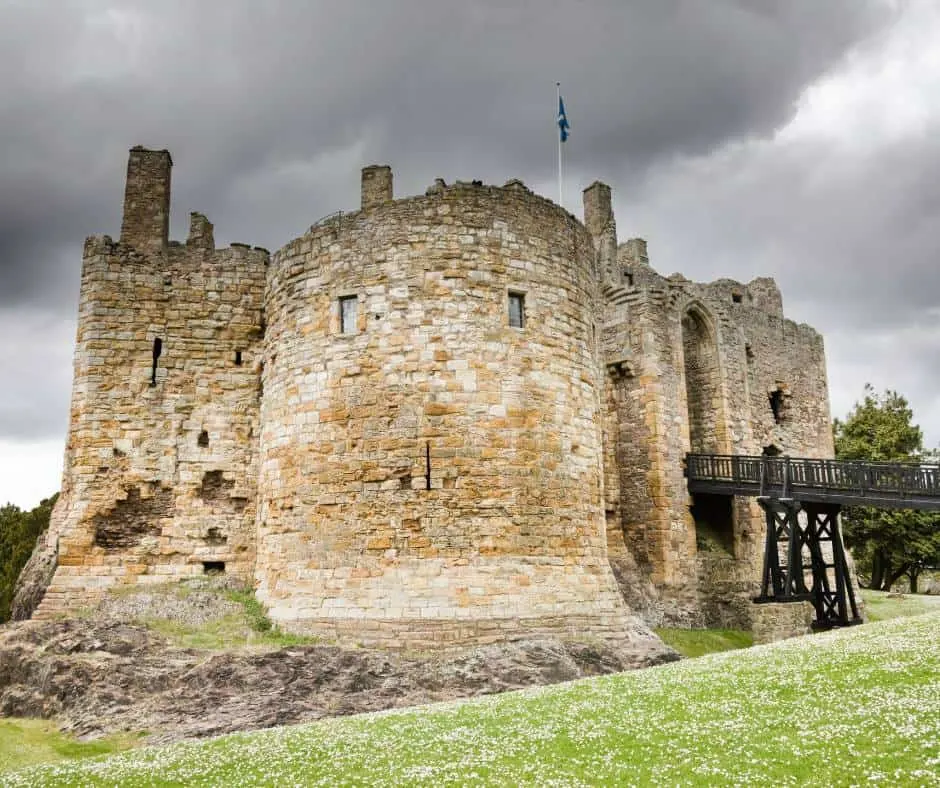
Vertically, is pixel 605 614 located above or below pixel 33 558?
below

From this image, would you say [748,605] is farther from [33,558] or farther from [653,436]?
A: [33,558]

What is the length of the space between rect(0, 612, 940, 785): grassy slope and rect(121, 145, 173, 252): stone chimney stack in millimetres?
11577

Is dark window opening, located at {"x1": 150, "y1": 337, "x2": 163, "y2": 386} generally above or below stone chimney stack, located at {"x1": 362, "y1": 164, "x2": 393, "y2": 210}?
below

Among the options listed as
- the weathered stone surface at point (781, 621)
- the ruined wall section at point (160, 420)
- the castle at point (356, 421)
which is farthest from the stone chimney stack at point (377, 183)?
the weathered stone surface at point (781, 621)

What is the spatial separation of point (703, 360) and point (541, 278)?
485 inches

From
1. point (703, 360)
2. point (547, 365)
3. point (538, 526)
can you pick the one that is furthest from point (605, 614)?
point (703, 360)

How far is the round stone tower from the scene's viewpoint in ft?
44.1

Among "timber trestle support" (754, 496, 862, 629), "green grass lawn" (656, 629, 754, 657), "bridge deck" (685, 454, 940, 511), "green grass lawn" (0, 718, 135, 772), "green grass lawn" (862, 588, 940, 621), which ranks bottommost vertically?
"green grass lawn" (862, 588, 940, 621)

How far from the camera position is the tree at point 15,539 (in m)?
32.0

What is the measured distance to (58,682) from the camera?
12.0 metres

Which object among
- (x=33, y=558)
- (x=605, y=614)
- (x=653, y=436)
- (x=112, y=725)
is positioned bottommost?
(x=112, y=725)

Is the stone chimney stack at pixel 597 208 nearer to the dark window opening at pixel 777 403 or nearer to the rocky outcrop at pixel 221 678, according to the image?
the dark window opening at pixel 777 403

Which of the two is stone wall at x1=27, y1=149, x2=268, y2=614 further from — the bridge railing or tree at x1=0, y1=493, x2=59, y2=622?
tree at x1=0, y1=493, x2=59, y2=622

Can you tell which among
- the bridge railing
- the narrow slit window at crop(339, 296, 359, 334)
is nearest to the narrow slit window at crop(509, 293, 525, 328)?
the narrow slit window at crop(339, 296, 359, 334)
